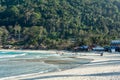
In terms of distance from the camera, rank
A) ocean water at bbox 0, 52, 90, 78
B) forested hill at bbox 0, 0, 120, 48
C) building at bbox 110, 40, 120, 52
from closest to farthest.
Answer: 1. ocean water at bbox 0, 52, 90, 78
2. building at bbox 110, 40, 120, 52
3. forested hill at bbox 0, 0, 120, 48

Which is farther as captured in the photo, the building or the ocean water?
the building

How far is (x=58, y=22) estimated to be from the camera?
9956 cm

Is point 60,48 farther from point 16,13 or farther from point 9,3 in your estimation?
point 9,3

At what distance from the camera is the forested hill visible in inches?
3282

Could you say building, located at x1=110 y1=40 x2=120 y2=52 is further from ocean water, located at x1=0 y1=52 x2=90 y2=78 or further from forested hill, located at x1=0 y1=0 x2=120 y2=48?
ocean water, located at x1=0 y1=52 x2=90 y2=78

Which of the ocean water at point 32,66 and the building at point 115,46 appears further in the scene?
the building at point 115,46

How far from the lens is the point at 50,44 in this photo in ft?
253

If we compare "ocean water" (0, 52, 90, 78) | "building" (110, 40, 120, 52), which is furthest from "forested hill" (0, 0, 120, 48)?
"ocean water" (0, 52, 90, 78)

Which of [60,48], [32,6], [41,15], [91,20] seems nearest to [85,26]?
[91,20]

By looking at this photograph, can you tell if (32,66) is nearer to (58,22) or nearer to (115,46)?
(115,46)

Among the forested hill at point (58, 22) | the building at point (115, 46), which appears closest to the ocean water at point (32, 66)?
the building at point (115, 46)

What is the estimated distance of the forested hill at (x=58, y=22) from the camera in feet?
274

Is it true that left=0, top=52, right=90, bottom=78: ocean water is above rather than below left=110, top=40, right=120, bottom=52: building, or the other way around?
above

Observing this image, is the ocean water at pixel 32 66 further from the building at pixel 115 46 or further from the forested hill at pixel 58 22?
the forested hill at pixel 58 22
